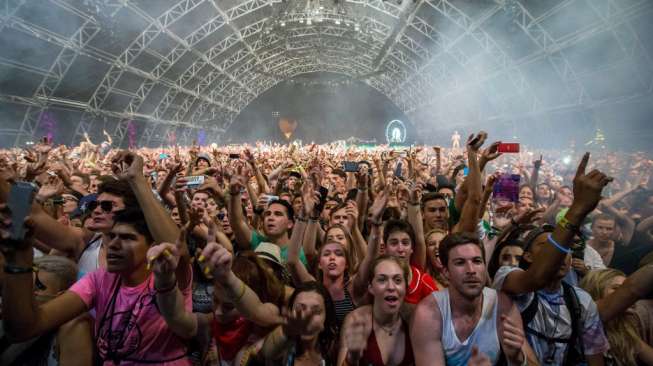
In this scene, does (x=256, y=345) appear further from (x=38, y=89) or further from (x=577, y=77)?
(x=38, y=89)

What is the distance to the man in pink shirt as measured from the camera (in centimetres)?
197

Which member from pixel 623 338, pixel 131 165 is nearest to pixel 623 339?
pixel 623 338

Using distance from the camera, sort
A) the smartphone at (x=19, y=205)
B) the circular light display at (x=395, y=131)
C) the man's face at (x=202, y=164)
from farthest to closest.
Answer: the circular light display at (x=395, y=131) < the man's face at (x=202, y=164) < the smartphone at (x=19, y=205)

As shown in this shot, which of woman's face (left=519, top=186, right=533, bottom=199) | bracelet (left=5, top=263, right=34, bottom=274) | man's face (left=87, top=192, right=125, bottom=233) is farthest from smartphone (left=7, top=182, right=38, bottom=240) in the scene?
woman's face (left=519, top=186, right=533, bottom=199)

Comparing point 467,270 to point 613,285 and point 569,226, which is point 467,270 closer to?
point 569,226

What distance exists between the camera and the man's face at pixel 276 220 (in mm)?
3721

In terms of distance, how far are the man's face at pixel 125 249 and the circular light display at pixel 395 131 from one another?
36.5 metres

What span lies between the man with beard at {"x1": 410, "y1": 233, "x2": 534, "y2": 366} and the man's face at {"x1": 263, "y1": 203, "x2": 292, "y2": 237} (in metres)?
1.78

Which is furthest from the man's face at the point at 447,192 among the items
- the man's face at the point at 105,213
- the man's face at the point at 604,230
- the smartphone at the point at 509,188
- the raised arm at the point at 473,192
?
the man's face at the point at 105,213

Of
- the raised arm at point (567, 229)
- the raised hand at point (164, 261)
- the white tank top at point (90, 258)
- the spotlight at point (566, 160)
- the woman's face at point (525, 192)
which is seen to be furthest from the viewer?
the spotlight at point (566, 160)

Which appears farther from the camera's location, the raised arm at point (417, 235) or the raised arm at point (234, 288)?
the raised arm at point (417, 235)

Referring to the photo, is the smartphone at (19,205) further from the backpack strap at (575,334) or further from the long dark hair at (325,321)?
the backpack strap at (575,334)

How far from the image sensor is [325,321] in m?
2.42

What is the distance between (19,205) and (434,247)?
117 inches
